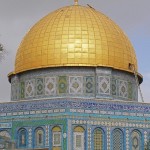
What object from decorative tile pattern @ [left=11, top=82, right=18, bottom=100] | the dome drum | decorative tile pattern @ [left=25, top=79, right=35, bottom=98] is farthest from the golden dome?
decorative tile pattern @ [left=11, top=82, right=18, bottom=100]

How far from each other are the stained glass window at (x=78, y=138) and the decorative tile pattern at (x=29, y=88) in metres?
5.00

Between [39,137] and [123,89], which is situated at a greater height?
[123,89]

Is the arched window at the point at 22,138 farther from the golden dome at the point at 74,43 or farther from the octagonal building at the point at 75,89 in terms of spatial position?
the golden dome at the point at 74,43

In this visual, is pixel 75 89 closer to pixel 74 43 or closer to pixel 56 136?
pixel 74 43

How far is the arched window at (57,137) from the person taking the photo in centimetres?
2759

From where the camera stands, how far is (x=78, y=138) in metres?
27.8

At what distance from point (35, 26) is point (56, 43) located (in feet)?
8.53

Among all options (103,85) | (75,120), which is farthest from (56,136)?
(103,85)

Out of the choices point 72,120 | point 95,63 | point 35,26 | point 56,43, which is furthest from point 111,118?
point 35,26

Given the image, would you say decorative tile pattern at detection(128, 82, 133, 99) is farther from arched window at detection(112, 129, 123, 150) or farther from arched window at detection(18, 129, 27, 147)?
arched window at detection(18, 129, 27, 147)

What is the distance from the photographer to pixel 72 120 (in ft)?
90.9

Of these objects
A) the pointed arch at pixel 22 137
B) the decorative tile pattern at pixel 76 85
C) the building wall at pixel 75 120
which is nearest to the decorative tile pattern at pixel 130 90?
the building wall at pixel 75 120

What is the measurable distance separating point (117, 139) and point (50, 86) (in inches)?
201

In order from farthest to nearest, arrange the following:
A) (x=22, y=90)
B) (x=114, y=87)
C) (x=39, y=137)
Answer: (x=22, y=90)
(x=114, y=87)
(x=39, y=137)
